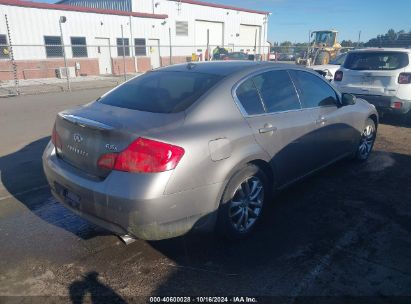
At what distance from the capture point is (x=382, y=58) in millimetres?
7988

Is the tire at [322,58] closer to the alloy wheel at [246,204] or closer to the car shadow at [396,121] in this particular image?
the car shadow at [396,121]

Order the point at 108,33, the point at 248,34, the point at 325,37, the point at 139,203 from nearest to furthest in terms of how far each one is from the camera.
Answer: the point at 139,203, the point at 108,33, the point at 325,37, the point at 248,34

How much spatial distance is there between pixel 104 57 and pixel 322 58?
49.0 ft

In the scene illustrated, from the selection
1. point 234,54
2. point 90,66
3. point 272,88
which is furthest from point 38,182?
point 234,54

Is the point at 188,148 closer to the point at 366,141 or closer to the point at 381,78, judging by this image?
the point at 366,141

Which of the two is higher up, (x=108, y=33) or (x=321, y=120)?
(x=108, y=33)

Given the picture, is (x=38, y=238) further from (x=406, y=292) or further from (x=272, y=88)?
(x=406, y=292)

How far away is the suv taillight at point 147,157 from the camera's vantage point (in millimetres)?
2582

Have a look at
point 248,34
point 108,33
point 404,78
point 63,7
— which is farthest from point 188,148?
point 248,34

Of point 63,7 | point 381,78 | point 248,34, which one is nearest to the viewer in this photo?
point 381,78

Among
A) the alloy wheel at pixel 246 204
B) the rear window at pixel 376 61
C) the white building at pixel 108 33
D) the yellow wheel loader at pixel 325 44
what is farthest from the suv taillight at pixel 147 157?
the yellow wheel loader at pixel 325 44

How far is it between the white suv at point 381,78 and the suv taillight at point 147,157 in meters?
6.71

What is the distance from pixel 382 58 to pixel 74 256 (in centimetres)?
777

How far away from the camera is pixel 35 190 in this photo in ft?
14.9
